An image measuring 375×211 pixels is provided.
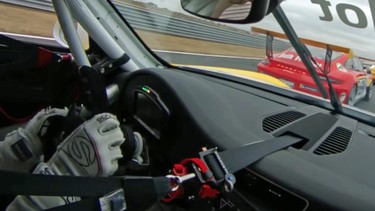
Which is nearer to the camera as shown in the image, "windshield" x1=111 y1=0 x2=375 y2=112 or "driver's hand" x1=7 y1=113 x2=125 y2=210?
"driver's hand" x1=7 y1=113 x2=125 y2=210

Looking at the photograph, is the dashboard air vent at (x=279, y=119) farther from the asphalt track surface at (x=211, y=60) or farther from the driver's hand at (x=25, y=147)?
the driver's hand at (x=25, y=147)

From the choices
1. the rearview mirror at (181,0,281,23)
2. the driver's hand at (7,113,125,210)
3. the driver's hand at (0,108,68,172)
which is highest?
the rearview mirror at (181,0,281,23)

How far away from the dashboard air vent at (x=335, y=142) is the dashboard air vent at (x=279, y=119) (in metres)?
0.16

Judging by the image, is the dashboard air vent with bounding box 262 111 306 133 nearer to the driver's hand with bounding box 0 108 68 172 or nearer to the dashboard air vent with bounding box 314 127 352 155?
the dashboard air vent with bounding box 314 127 352 155

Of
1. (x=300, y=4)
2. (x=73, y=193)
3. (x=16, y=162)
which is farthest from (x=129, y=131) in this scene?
(x=300, y=4)

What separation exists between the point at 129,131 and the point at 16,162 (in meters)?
0.41

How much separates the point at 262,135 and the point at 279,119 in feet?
0.64

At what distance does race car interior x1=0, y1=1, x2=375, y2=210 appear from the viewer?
1036 mm

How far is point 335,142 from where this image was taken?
131 centimetres

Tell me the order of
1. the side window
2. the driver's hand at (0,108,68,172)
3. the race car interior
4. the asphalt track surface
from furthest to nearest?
the asphalt track surface → the side window → the driver's hand at (0,108,68,172) → the race car interior

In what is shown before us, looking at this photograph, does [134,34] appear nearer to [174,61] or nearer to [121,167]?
[174,61]

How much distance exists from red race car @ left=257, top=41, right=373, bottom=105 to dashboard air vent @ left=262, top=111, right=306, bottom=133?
0.24 meters

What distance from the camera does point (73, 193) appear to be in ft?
2.60

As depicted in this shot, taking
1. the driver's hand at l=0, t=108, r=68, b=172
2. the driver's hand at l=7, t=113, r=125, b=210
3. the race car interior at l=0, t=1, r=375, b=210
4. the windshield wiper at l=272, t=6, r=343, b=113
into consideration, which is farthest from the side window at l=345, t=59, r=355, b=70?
the driver's hand at l=0, t=108, r=68, b=172
